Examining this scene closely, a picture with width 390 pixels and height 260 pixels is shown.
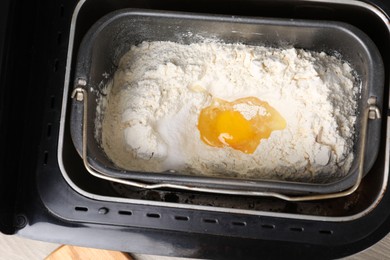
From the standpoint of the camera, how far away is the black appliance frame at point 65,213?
2.82ft

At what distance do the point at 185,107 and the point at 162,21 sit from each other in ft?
0.54

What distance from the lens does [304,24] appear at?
93 centimetres

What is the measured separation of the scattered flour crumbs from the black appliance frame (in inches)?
4.4

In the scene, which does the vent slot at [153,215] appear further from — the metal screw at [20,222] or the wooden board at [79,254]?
the metal screw at [20,222]

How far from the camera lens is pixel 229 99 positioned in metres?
1.00

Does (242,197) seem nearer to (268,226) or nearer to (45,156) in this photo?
(268,226)

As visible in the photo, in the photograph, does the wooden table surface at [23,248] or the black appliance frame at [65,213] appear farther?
the wooden table surface at [23,248]

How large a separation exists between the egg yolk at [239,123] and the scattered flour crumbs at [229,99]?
1cm

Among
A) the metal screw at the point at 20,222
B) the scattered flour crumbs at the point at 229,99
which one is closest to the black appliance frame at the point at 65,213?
the metal screw at the point at 20,222

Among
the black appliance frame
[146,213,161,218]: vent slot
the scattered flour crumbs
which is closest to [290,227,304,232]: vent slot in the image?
the black appliance frame

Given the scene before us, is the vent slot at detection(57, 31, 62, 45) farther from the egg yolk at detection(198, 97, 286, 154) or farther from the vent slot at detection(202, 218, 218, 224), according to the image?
the vent slot at detection(202, 218, 218, 224)

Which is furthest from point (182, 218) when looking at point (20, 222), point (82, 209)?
point (20, 222)

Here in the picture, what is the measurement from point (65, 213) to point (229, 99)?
37 centimetres

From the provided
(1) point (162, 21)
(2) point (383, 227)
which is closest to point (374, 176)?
(2) point (383, 227)
